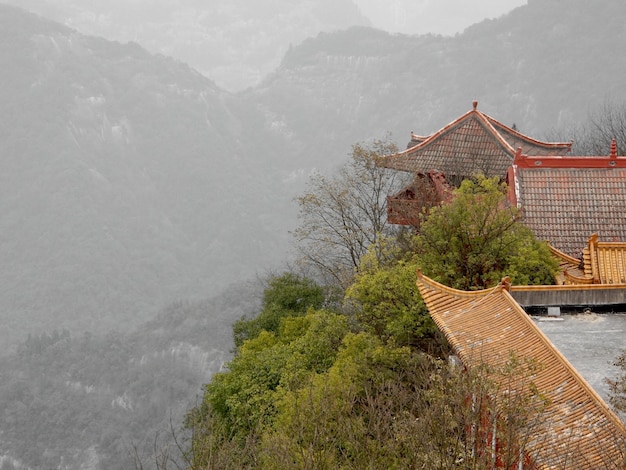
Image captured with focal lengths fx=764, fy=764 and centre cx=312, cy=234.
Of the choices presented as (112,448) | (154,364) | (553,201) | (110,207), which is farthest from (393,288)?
(110,207)

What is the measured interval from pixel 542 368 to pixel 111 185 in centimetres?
15564

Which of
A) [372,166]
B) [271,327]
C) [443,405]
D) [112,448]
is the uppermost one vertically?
[372,166]

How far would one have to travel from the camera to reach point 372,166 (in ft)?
112

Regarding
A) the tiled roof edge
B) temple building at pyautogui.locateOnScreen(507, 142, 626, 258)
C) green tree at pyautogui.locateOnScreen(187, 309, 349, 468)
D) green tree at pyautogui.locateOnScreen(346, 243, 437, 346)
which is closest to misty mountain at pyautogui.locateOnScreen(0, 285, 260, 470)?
green tree at pyautogui.locateOnScreen(187, 309, 349, 468)

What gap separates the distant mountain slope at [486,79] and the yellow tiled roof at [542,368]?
84158 mm

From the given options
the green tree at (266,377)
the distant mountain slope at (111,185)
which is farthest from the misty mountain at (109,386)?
the green tree at (266,377)

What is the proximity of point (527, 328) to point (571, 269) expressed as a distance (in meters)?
8.70

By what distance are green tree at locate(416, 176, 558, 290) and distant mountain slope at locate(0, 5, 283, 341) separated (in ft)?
361

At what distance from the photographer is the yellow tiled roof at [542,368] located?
37.0ft

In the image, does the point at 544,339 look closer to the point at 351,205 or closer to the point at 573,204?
the point at 573,204

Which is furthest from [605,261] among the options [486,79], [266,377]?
[486,79]

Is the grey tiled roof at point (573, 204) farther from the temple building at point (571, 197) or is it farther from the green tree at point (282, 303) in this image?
the green tree at point (282, 303)

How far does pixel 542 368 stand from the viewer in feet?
45.1

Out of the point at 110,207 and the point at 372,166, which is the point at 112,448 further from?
the point at 110,207
